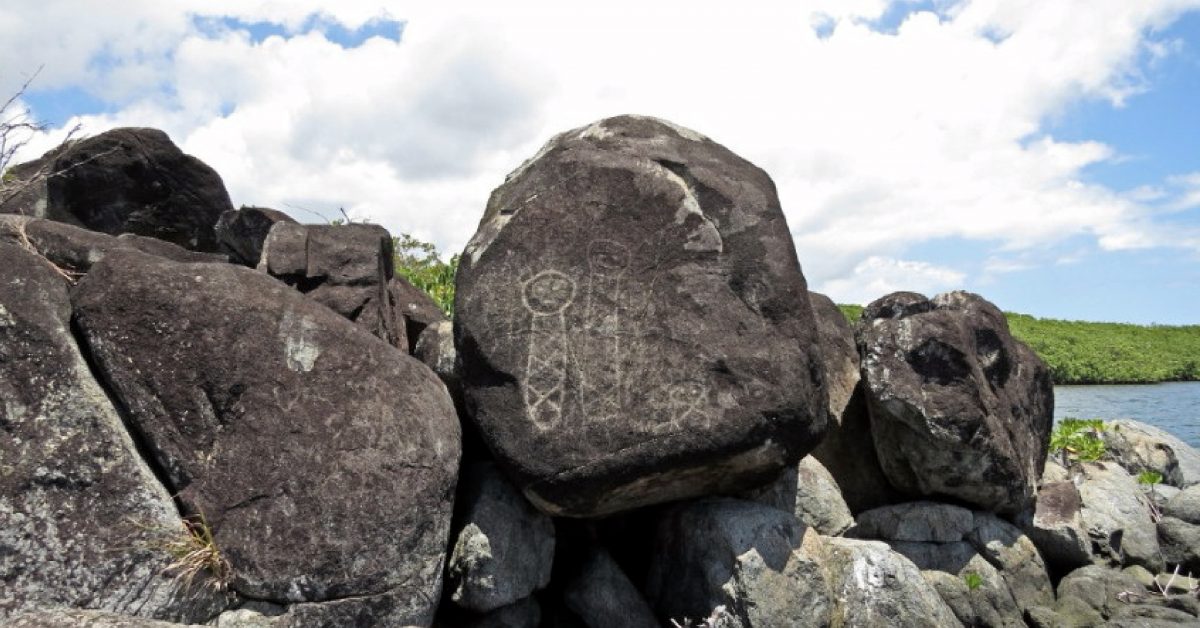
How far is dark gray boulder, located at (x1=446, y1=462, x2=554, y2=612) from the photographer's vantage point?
6910 mm

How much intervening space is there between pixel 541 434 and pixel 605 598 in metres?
1.49

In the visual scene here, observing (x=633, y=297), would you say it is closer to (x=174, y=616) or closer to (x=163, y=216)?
(x=174, y=616)

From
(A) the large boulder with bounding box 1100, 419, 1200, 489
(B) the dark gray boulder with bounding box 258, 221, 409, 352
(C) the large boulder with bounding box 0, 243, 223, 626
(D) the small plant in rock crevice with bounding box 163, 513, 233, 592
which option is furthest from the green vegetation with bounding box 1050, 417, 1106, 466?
(C) the large boulder with bounding box 0, 243, 223, 626

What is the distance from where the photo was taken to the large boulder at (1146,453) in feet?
→ 48.5

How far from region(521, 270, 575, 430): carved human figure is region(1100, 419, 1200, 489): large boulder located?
1109cm

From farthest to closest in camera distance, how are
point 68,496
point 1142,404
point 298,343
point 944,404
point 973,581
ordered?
point 1142,404
point 944,404
point 973,581
point 298,343
point 68,496

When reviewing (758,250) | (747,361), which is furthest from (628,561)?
(758,250)

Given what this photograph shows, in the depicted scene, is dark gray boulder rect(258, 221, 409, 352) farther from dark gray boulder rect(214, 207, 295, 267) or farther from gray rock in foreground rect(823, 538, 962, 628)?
gray rock in foreground rect(823, 538, 962, 628)

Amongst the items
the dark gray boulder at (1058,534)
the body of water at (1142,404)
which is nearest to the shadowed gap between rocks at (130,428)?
the dark gray boulder at (1058,534)

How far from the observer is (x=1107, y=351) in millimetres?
41062

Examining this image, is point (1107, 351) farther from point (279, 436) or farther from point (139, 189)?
point (279, 436)

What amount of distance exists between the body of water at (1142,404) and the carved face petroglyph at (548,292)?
1637 cm

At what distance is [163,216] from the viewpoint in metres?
12.9

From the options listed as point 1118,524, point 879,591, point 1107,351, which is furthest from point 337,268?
point 1107,351
